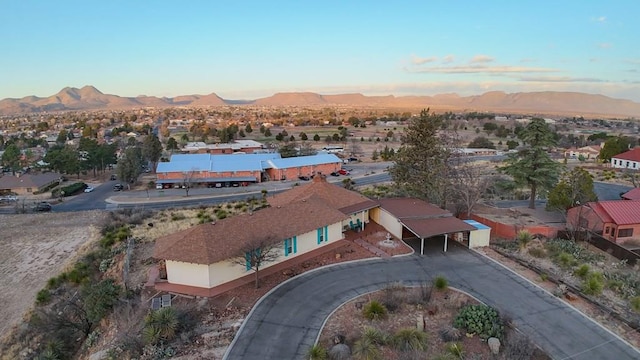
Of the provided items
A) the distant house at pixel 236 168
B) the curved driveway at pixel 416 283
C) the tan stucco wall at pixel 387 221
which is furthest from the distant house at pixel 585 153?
the curved driveway at pixel 416 283

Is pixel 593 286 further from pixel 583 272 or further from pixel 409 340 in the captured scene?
pixel 409 340

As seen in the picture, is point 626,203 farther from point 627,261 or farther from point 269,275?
point 269,275

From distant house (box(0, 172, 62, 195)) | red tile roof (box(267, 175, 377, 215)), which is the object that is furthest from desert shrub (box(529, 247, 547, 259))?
distant house (box(0, 172, 62, 195))

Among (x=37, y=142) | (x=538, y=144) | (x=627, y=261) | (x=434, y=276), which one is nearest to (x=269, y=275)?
(x=434, y=276)

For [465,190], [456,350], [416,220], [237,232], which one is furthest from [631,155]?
[237,232]

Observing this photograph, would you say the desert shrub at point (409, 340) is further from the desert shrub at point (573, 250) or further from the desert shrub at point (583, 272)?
the desert shrub at point (573, 250)
